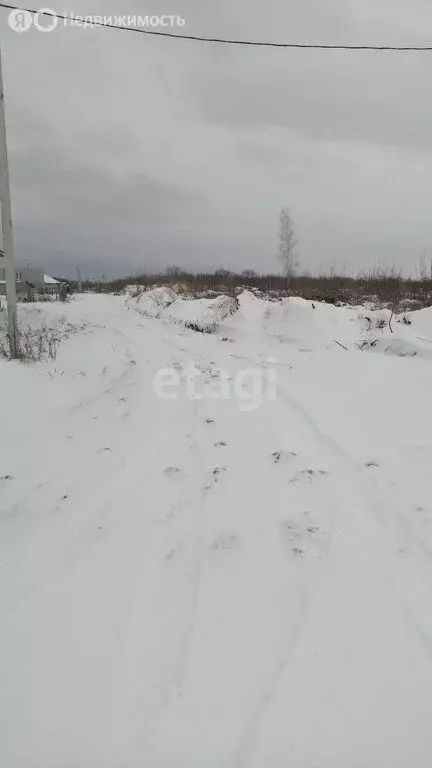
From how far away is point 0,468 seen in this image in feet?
8.21

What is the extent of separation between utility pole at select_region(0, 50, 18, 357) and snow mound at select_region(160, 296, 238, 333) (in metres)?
5.10

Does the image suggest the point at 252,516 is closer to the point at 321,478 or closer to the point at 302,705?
the point at 321,478

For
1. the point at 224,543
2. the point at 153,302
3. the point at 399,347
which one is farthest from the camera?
the point at 153,302

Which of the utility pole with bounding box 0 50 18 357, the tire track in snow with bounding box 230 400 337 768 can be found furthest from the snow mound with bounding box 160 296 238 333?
the tire track in snow with bounding box 230 400 337 768

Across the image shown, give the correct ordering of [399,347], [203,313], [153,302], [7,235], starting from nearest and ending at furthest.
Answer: [7,235]
[399,347]
[203,313]
[153,302]

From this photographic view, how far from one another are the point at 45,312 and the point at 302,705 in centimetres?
1044

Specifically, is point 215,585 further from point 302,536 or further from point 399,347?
point 399,347

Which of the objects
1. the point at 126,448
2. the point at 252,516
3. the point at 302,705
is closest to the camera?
the point at 302,705

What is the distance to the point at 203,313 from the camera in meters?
11.0

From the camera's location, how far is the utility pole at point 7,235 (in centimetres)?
518

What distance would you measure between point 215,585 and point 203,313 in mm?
9735

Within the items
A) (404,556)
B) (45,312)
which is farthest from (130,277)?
(404,556)

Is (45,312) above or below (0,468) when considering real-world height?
above

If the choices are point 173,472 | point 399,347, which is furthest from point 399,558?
point 399,347
